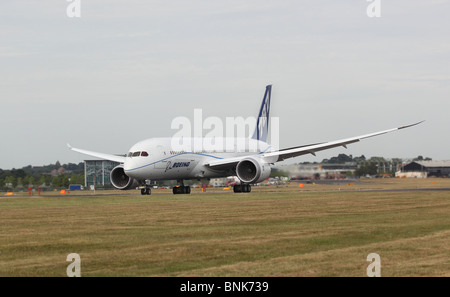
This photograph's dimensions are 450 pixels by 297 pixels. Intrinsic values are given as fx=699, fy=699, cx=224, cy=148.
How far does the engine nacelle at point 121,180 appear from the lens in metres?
55.0

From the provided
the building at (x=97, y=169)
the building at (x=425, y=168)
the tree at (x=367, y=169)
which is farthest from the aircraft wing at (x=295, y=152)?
the building at (x=425, y=168)

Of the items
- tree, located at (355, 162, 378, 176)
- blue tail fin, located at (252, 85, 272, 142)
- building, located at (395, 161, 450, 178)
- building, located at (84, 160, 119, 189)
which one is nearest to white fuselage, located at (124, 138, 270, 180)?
blue tail fin, located at (252, 85, 272, 142)

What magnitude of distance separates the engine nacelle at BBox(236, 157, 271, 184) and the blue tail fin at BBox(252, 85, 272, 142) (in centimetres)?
1128

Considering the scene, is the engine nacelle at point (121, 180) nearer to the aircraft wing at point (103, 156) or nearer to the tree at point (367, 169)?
the aircraft wing at point (103, 156)

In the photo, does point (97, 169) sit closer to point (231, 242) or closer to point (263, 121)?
point (263, 121)

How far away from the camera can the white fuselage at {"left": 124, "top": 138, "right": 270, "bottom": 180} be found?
50.6 metres

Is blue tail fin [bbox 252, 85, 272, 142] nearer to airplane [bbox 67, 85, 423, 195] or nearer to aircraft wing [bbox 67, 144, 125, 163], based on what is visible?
airplane [bbox 67, 85, 423, 195]

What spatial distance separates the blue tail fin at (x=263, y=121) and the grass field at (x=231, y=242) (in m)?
35.3

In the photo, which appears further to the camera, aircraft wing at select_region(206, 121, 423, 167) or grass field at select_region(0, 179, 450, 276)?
aircraft wing at select_region(206, 121, 423, 167)

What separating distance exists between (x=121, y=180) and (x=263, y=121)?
55.0ft
